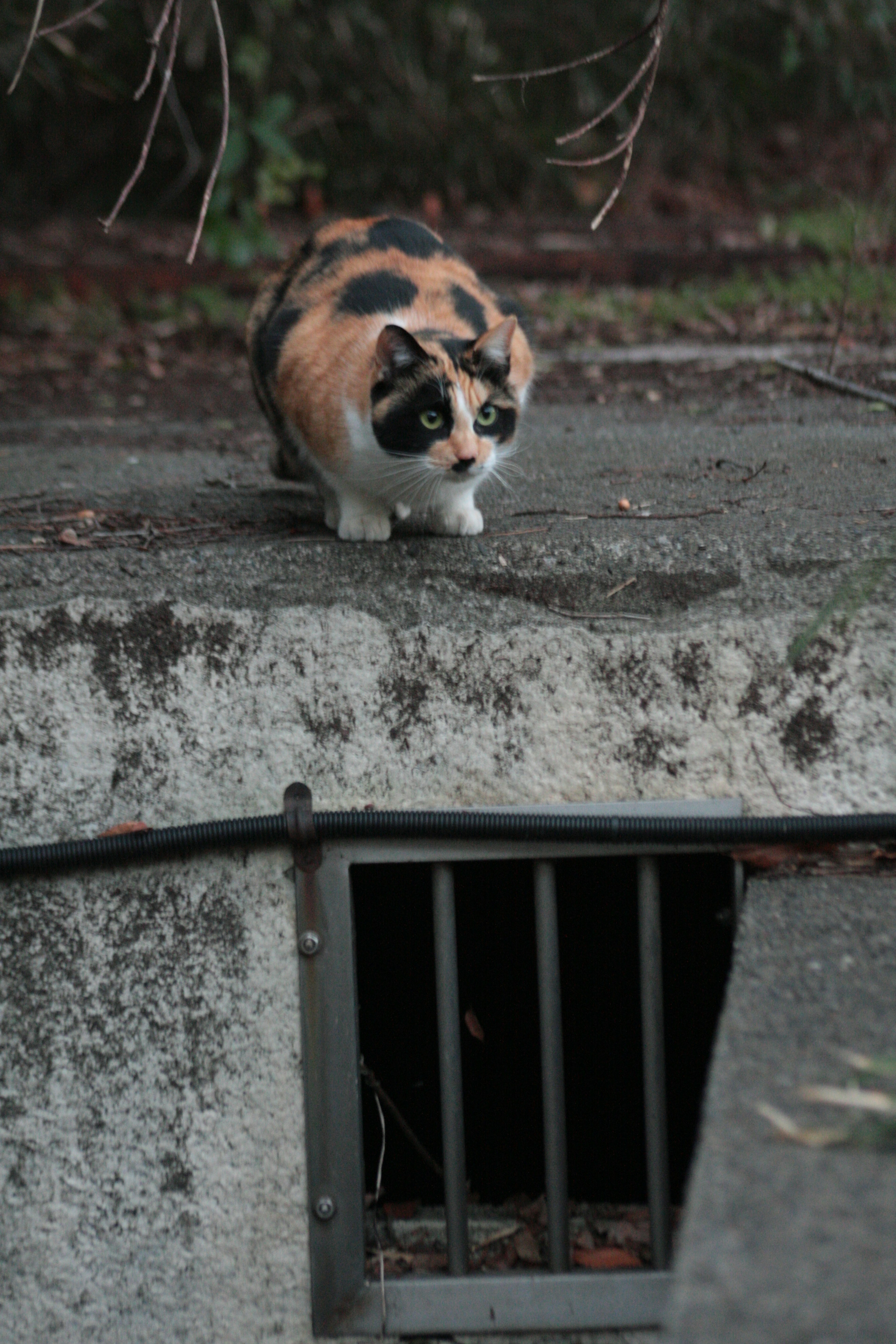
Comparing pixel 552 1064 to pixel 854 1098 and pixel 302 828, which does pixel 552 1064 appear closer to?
pixel 302 828

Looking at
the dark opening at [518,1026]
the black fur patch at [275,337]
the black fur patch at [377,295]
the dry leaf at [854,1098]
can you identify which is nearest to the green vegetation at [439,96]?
the black fur patch at [275,337]

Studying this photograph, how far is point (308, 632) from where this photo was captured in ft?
Answer: 6.83

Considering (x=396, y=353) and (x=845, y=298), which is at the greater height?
(x=845, y=298)

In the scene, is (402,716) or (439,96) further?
(439,96)

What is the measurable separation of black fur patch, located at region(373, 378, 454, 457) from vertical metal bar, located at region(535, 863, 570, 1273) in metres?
0.75

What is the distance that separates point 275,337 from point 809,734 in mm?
1311

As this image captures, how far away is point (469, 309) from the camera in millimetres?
2475

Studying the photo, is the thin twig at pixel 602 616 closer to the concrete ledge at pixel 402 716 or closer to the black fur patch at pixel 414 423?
the concrete ledge at pixel 402 716

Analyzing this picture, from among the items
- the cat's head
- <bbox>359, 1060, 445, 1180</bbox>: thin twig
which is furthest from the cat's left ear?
<bbox>359, 1060, 445, 1180</bbox>: thin twig

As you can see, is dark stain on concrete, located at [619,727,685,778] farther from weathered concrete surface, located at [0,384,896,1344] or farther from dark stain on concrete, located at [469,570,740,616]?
dark stain on concrete, located at [469,570,740,616]

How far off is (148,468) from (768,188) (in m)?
7.12

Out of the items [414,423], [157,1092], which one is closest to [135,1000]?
[157,1092]

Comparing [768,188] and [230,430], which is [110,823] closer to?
[230,430]

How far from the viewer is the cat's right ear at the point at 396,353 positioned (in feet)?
6.92
